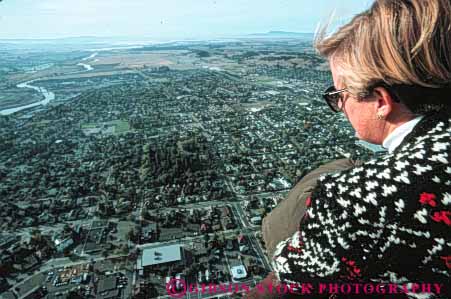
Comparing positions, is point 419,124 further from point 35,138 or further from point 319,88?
point 319,88

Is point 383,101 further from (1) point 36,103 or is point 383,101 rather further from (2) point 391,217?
(1) point 36,103

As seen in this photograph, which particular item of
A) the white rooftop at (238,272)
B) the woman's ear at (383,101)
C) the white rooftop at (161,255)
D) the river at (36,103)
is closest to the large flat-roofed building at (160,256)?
the white rooftop at (161,255)

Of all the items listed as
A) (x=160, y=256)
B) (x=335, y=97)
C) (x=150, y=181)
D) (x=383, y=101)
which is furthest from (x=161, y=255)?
(x=383, y=101)

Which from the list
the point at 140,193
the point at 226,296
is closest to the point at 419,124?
the point at 226,296

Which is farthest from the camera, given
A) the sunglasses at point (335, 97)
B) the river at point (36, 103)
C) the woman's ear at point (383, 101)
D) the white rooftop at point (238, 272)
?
the river at point (36, 103)

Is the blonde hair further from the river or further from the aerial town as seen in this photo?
the river

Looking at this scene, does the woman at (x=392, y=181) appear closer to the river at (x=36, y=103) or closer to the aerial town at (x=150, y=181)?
the aerial town at (x=150, y=181)

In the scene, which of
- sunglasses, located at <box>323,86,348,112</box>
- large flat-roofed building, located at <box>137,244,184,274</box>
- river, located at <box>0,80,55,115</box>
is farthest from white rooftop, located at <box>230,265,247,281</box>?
river, located at <box>0,80,55,115</box>
